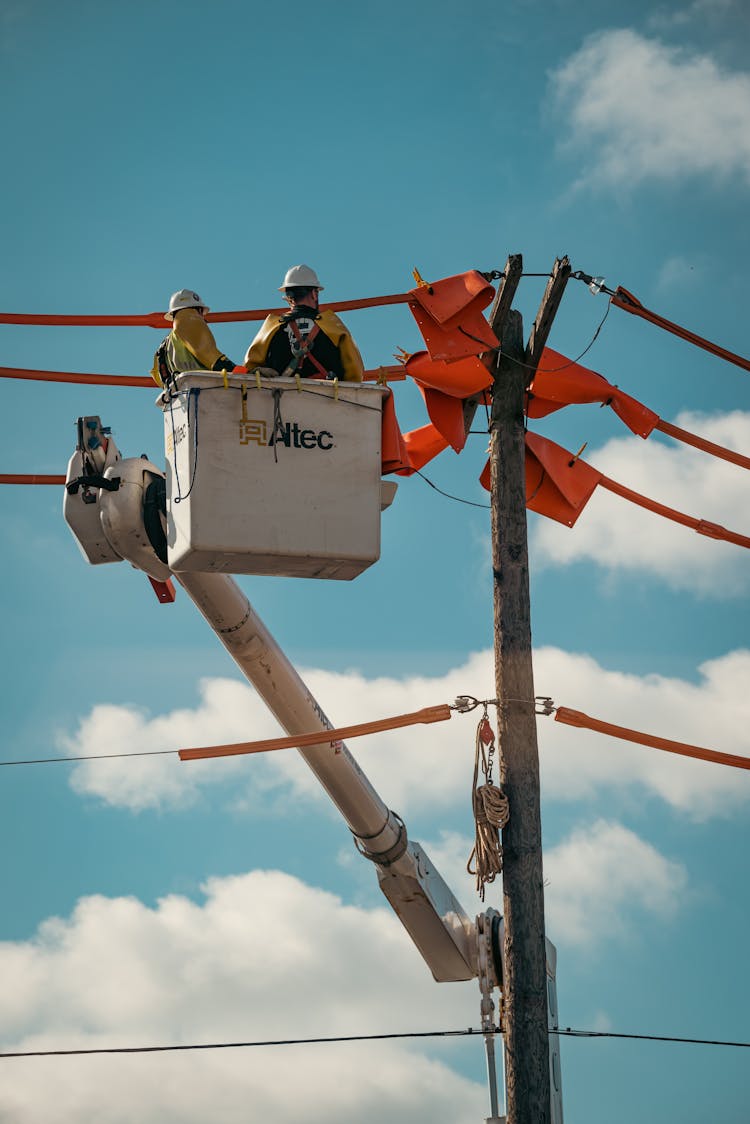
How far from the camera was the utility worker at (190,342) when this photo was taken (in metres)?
11.6

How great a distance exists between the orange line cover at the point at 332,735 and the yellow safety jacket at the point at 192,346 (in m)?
2.68

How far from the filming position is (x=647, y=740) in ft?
41.7

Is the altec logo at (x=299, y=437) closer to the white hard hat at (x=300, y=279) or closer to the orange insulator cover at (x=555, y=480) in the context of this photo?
the white hard hat at (x=300, y=279)

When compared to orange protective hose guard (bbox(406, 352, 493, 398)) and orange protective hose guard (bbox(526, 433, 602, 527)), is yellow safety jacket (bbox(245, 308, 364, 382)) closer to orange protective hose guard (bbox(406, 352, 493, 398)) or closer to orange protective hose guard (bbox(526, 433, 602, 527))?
orange protective hose guard (bbox(406, 352, 493, 398))

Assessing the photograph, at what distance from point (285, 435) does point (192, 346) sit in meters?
1.13

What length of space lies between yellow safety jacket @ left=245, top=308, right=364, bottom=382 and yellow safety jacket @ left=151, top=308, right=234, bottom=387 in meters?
0.23

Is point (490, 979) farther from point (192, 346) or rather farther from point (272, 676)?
point (192, 346)

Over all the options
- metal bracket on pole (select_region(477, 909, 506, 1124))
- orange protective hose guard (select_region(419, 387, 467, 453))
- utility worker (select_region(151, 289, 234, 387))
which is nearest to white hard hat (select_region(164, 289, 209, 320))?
utility worker (select_region(151, 289, 234, 387))

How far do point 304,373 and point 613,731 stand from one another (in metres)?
3.38

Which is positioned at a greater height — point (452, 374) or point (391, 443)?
point (452, 374)

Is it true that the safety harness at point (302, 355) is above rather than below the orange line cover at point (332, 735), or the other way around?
above

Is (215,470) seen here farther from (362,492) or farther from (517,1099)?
(517,1099)

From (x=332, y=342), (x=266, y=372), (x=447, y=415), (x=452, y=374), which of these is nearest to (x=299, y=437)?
(x=266, y=372)

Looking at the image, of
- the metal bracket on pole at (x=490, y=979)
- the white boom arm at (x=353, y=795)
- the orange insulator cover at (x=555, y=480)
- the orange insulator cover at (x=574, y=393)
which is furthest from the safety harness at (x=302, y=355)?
the metal bracket on pole at (x=490, y=979)
